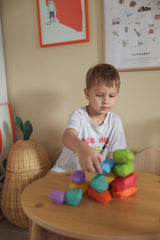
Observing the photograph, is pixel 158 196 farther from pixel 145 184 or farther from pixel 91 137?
pixel 91 137

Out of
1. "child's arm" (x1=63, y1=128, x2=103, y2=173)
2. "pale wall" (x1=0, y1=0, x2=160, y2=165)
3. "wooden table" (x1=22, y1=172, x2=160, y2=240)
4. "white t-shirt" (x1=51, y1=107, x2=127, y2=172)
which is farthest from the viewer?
"pale wall" (x1=0, y1=0, x2=160, y2=165)

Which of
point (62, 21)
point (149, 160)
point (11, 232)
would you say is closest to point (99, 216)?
point (149, 160)

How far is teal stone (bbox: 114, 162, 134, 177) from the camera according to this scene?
2.27 ft

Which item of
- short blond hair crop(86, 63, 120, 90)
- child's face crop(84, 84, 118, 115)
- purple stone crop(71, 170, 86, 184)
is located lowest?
purple stone crop(71, 170, 86, 184)

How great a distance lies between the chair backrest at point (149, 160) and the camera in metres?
1.25

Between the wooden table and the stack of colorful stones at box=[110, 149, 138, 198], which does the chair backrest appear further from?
the stack of colorful stones at box=[110, 149, 138, 198]

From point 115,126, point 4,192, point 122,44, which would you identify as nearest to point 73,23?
point 122,44

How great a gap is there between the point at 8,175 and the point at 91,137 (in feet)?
1.94

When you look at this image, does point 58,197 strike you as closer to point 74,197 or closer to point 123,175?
point 74,197

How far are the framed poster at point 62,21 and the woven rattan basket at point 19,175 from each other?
723 mm

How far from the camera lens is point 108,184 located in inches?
27.8

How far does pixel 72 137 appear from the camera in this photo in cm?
87

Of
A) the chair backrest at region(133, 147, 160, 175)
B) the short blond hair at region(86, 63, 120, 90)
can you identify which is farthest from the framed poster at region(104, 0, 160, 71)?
the chair backrest at region(133, 147, 160, 175)

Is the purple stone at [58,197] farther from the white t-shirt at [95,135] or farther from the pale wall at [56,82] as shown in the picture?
the pale wall at [56,82]
